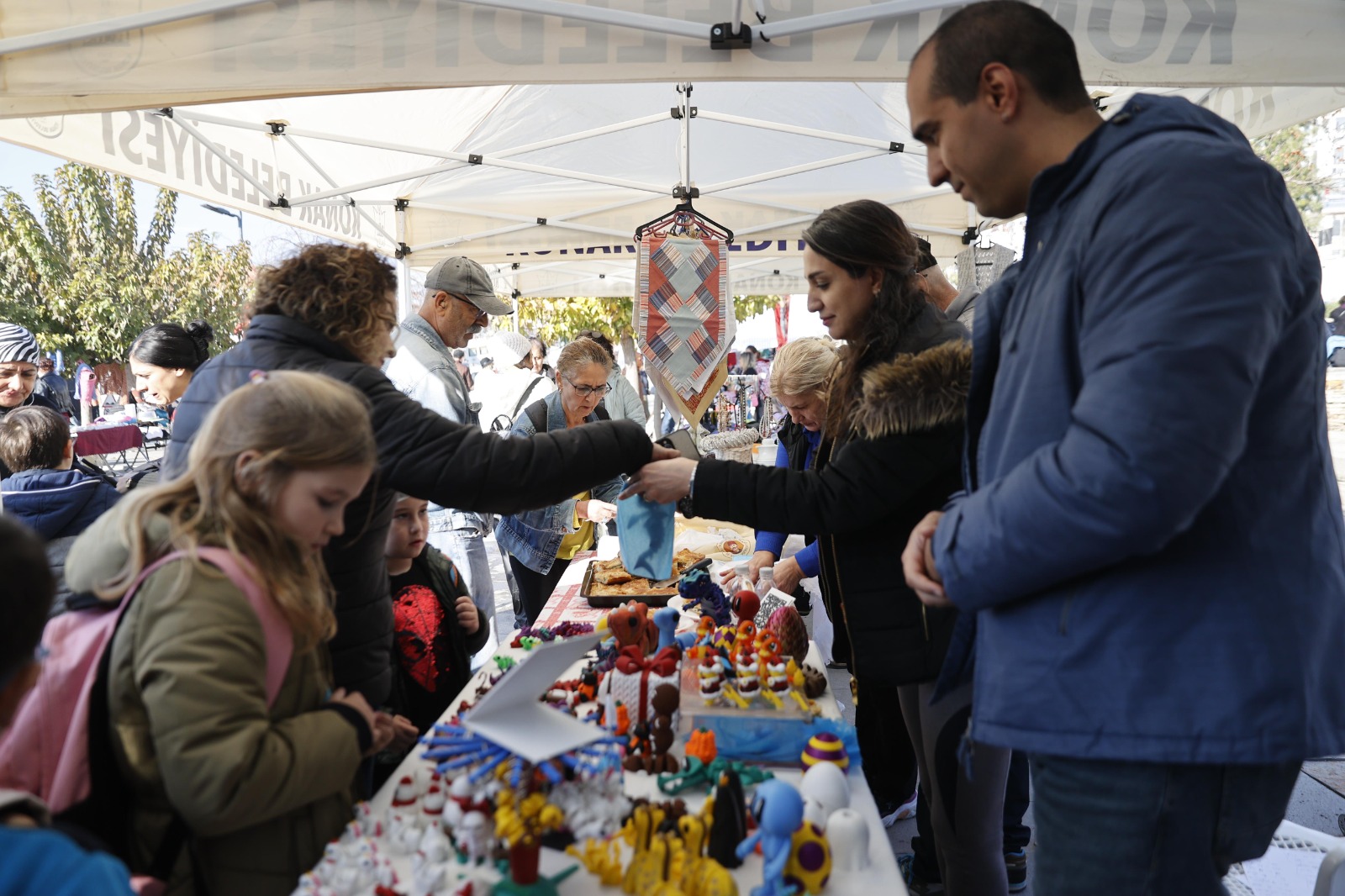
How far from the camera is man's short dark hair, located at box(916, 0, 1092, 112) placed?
1151 millimetres

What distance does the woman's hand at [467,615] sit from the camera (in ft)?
7.44

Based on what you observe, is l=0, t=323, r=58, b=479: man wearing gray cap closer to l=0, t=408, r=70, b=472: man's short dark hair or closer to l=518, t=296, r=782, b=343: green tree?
l=0, t=408, r=70, b=472: man's short dark hair

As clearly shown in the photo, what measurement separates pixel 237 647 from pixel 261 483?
250 mm

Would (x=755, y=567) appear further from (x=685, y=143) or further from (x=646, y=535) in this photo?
(x=685, y=143)

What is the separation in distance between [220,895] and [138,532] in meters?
Answer: 0.54

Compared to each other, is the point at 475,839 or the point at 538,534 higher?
the point at 475,839

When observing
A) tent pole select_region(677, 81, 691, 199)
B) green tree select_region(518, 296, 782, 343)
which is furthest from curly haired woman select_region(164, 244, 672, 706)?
green tree select_region(518, 296, 782, 343)

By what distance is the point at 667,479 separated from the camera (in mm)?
1871

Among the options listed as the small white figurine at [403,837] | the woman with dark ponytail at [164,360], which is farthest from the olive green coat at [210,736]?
the woman with dark ponytail at [164,360]

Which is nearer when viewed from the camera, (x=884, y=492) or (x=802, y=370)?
(x=884, y=492)

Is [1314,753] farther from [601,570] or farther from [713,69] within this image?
[601,570]

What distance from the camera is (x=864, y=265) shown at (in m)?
1.95

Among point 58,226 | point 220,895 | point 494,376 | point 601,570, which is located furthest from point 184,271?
point 220,895

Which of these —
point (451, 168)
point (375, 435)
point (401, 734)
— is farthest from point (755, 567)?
point (451, 168)
